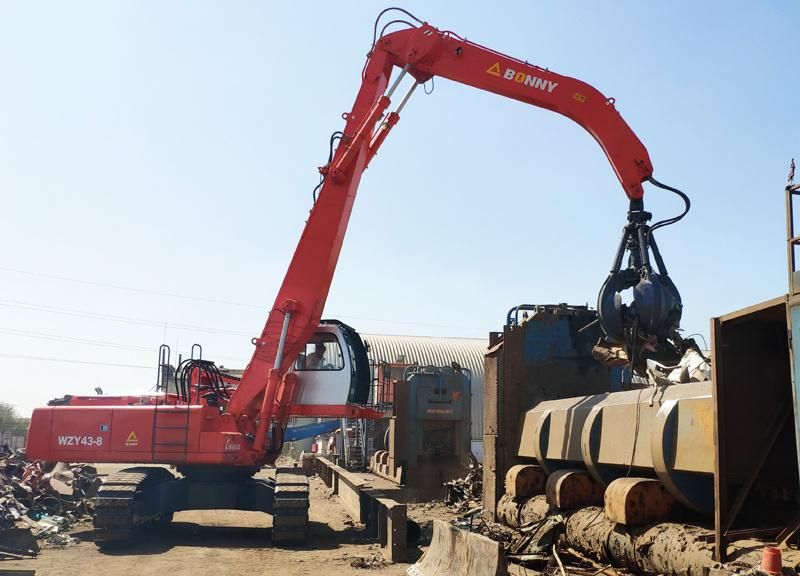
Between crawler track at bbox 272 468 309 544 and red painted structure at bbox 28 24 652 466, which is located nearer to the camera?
crawler track at bbox 272 468 309 544

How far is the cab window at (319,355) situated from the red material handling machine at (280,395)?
2 cm

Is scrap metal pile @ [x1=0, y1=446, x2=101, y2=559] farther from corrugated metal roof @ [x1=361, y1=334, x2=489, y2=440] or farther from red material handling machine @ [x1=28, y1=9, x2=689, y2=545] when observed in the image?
corrugated metal roof @ [x1=361, y1=334, x2=489, y2=440]

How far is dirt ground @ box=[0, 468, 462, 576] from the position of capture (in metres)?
10.1

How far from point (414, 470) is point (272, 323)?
21.5 ft

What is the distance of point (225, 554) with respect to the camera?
37.3ft

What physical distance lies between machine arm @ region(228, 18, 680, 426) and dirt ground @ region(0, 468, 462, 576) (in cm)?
205

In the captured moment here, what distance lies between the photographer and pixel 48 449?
41.3 feet

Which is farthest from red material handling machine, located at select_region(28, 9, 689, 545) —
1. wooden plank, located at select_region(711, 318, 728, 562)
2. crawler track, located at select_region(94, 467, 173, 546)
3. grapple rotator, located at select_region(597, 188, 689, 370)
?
wooden plank, located at select_region(711, 318, 728, 562)

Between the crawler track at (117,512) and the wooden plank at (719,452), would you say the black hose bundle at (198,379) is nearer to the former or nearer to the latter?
the crawler track at (117,512)

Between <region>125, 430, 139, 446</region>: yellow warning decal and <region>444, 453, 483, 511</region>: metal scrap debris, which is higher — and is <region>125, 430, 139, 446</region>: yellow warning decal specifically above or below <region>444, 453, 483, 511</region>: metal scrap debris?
above

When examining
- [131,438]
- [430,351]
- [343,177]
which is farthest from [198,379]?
[430,351]

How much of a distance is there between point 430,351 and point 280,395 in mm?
40417

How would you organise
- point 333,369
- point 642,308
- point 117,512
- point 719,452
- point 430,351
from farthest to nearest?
point 430,351 < point 333,369 < point 117,512 < point 642,308 < point 719,452

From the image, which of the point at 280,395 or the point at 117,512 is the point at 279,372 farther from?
the point at 117,512
